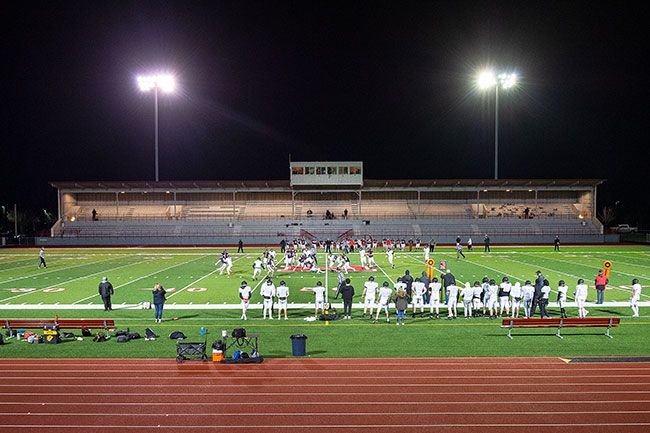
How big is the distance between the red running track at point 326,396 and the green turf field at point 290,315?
105cm

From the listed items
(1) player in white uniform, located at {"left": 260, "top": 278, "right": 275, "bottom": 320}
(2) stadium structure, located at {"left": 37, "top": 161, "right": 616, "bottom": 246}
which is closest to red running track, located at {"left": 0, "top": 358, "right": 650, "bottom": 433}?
(1) player in white uniform, located at {"left": 260, "top": 278, "right": 275, "bottom": 320}

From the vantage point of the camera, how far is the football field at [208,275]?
18656mm

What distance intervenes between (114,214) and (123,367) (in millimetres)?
52535

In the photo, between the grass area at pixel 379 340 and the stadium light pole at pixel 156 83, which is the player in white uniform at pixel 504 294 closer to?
the grass area at pixel 379 340

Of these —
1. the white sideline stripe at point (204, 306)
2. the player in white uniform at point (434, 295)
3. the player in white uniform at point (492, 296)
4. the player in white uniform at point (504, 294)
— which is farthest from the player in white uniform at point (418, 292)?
the player in white uniform at point (504, 294)

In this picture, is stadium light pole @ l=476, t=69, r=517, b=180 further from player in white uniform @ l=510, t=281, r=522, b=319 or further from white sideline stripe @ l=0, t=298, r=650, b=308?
player in white uniform @ l=510, t=281, r=522, b=319

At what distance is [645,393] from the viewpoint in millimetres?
8367

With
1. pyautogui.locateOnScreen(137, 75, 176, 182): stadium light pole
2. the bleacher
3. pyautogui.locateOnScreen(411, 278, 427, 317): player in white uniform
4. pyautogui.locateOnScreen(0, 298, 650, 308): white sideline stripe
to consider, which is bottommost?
pyautogui.locateOnScreen(0, 298, 650, 308): white sideline stripe

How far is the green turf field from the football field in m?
0.05

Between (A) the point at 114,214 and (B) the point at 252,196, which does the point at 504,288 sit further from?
(A) the point at 114,214

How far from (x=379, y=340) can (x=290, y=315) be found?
4252 mm

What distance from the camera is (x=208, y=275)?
25.7 meters

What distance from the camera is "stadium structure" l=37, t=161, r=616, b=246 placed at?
5162 cm

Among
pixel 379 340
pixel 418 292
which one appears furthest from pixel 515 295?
pixel 379 340
